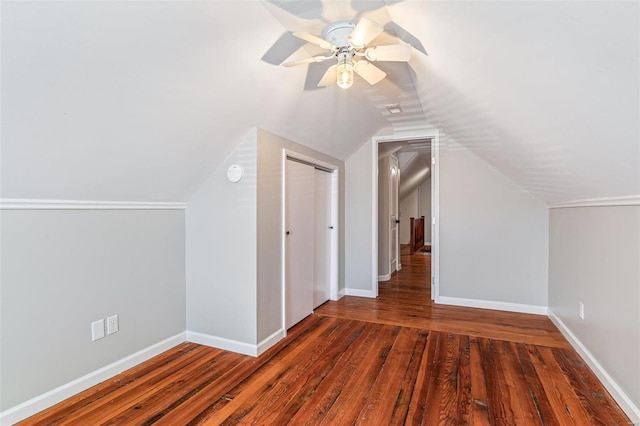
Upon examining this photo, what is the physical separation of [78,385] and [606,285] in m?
3.41

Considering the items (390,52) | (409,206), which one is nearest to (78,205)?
(390,52)

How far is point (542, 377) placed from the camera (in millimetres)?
2117

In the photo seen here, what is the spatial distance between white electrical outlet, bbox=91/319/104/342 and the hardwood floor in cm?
31

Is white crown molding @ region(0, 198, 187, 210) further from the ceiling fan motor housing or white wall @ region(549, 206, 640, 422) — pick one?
white wall @ region(549, 206, 640, 422)

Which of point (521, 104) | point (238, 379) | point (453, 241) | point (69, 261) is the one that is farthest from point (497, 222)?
point (69, 261)

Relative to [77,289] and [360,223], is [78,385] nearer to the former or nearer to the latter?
[77,289]

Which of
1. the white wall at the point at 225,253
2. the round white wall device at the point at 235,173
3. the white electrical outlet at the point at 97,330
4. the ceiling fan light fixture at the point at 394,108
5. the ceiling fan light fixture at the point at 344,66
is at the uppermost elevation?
the ceiling fan light fixture at the point at 394,108

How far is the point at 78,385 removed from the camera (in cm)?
196

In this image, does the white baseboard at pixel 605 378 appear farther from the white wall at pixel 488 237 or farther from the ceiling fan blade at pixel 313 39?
the ceiling fan blade at pixel 313 39

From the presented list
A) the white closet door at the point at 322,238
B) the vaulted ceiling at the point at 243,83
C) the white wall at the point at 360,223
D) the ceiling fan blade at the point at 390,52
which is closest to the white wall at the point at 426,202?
the white wall at the point at 360,223

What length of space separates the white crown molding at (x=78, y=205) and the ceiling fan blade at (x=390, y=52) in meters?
1.88

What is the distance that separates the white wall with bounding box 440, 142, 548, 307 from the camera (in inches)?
135

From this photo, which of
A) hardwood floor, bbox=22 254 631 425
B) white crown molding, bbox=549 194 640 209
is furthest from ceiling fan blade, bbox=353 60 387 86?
hardwood floor, bbox=22 254 631 425

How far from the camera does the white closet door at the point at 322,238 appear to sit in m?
3.64
